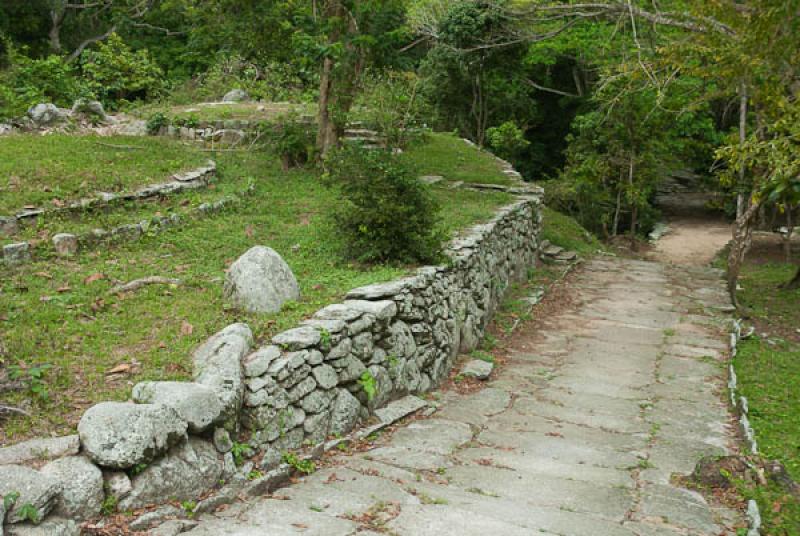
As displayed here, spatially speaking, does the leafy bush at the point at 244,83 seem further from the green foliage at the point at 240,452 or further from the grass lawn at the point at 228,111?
the green foliage at the point at 240,452

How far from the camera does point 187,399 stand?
182 inches

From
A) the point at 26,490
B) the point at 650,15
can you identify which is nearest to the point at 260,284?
the point at 26,490

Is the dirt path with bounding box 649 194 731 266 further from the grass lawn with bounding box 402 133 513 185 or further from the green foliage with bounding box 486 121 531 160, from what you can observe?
the grass lawn with bounding box 402 133 513 185

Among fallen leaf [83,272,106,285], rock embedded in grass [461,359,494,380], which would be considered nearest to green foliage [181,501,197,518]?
fallen leaf [83,272,106,285]

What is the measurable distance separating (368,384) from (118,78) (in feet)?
49.2

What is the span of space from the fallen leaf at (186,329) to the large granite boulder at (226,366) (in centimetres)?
37

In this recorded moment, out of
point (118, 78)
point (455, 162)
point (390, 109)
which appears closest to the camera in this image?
point (390, 109)

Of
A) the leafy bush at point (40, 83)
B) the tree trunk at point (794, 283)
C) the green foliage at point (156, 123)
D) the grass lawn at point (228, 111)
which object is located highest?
the leafy bush at point (40, 83)

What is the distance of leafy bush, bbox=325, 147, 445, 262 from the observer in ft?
27.1

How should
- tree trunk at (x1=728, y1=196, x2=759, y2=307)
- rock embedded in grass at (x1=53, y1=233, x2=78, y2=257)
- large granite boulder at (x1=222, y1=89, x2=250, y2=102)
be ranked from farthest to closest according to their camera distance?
large granite boulder at (x1=222, y1=89, x2=250, y2=102) → tree trunk at (x1=728, y1=196, x2=759, y2=307) → rock embedded in grass at (x1=53, y1=233, x2=78, y2=257)

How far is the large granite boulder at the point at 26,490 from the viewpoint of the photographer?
360 centimetres

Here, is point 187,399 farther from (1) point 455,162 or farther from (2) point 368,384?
(1) point 455,162

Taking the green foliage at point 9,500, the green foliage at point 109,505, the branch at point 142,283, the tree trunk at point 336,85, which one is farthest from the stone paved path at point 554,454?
the tree trunk at point 336,85

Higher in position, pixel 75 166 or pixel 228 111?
pixel 228 111
